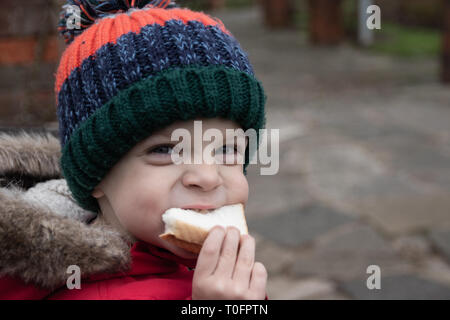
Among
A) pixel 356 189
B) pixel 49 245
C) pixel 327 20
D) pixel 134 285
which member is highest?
pixel 49 245

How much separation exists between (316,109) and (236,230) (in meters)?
5.31

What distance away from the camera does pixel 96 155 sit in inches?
56.1

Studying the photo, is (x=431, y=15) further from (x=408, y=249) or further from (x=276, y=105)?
(x=408, y=249)

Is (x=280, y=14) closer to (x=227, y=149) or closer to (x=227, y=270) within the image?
(x=227, y=149)

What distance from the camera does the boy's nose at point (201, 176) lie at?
52.1 inches

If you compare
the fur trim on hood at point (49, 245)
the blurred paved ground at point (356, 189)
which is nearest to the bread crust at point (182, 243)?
the fur trim on hood at point (49, 245)

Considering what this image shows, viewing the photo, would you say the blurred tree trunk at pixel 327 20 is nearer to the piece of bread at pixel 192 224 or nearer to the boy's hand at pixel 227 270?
the piece of bread at pixel 192 224

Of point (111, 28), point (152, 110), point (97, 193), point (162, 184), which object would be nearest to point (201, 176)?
point (162, 184)

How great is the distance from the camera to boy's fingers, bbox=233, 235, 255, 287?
1228 millimetres

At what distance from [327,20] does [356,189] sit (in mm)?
6582

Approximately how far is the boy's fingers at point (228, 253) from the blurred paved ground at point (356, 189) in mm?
1597

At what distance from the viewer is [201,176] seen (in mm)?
1326
